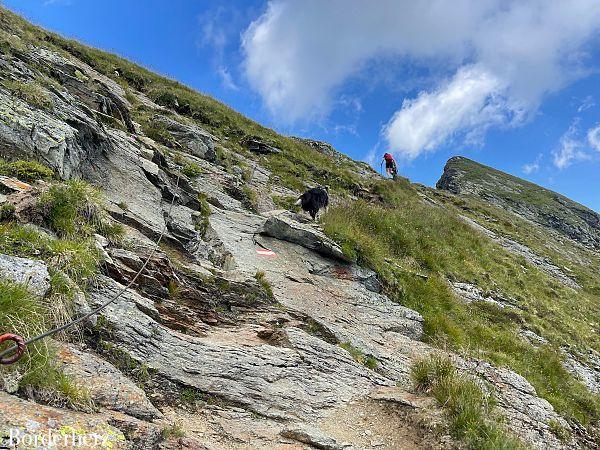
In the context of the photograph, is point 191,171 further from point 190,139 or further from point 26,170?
point 26,170

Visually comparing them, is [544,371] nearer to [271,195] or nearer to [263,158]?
[271,195]

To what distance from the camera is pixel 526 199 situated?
206 feet

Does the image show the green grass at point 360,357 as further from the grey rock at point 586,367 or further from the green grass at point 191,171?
the green grass at point 191,171

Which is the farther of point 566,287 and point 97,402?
point 566,287

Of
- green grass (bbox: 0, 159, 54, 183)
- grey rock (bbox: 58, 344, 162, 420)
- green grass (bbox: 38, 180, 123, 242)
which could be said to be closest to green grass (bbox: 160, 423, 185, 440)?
grey rock (bbox: 58, 344, 162, 420)

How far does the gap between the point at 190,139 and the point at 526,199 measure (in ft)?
194

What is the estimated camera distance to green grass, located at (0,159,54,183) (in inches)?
311

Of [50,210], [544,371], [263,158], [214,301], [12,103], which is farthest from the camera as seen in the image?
[263,158]

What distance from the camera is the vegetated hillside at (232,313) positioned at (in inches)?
205

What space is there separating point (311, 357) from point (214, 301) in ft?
8.11

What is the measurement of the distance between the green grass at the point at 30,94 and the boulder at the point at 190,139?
904 centimetres

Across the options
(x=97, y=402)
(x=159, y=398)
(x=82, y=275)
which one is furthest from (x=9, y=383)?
(x=82, y=275)

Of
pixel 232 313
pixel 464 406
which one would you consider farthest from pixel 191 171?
pixel 464 406

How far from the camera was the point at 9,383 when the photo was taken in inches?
158
